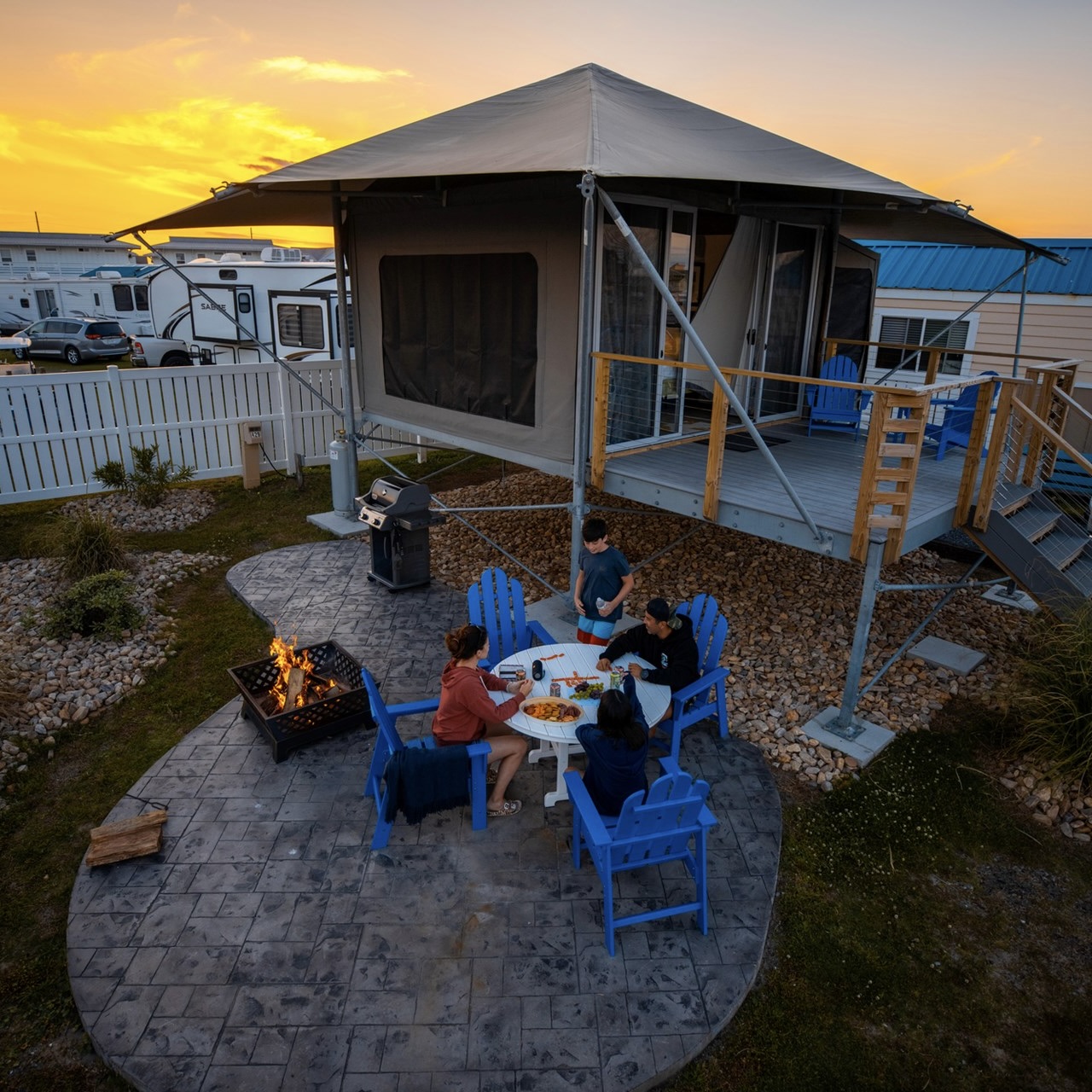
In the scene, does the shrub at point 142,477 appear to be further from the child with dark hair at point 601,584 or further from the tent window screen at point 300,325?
the child with dark hair at point 601,584

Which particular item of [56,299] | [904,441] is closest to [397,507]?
[904,441]

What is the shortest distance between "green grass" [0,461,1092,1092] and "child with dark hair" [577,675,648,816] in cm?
116

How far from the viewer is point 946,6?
10695 millimetres

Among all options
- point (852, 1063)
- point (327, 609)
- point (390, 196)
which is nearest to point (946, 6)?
point (390, 196)

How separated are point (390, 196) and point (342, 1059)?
7936 mm

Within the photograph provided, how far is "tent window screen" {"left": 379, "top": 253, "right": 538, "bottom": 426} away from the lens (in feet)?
24.9

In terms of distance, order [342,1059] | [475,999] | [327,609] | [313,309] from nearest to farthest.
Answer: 1. [342,1059]
2. [475,999]
3. [327,609]
4. [313,309]

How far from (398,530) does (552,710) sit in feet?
12.7

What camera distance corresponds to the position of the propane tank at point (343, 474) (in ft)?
33.3

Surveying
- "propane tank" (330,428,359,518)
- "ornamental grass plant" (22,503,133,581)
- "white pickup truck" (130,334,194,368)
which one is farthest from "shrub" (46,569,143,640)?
"white pickup truck" (130,334,194,368)

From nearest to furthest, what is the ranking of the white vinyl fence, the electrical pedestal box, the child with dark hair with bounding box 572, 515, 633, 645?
the child with dark hair with bounding box 572, 515, 633, 645 < the white vinyl fence < the electrical pedestal box

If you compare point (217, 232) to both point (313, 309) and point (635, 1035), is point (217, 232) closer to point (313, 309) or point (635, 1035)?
point (313, 309)

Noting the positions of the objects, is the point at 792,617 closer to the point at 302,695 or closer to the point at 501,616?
the point at 501,616

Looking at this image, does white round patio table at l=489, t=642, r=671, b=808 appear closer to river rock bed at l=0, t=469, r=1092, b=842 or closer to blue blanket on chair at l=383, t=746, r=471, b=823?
blue blanket on chair at l=383, t=746, r=471, b=823
